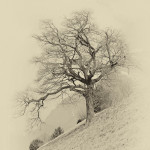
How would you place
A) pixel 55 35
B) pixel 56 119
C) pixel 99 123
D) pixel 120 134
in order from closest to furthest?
1. pixel 120 134
2. pixel 99 123
3. pixel 55 35
4. pixel 56 119

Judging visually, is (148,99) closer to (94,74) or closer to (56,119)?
(94,74)

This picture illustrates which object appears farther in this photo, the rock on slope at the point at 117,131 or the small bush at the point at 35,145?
the small bush at the point at 35,145

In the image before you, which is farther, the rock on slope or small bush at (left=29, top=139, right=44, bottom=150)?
small bush at (left=29, top=139, right=44, bottom=150)

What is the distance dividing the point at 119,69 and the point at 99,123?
5.78 metres

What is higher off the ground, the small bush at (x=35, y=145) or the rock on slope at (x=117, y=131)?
the small bush at (x=35, y=145)

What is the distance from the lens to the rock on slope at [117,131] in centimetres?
2323

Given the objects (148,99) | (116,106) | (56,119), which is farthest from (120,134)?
(56,119)

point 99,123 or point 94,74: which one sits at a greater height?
point 94,74

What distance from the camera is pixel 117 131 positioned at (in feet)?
89.4

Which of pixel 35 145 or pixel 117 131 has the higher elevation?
pixel 35 145

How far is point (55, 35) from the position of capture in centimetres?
3506

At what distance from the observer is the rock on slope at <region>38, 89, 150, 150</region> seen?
23.2 metres

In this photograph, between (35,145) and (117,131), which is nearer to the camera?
(117,131)

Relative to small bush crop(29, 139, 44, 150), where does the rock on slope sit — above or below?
below
